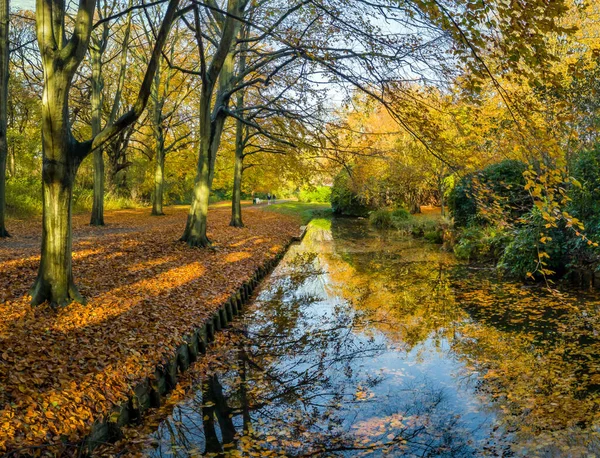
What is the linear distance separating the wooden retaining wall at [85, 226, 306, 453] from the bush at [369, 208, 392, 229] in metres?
21.3

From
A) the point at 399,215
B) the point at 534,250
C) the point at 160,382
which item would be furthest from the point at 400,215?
the point at 160,382

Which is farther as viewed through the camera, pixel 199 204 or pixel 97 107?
pixel 97 107

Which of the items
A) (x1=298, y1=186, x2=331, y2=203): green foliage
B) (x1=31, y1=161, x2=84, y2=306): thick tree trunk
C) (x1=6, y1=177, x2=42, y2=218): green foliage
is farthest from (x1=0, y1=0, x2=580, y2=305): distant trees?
(x1=298, y1=186, x2=331, y2=203): green foliage

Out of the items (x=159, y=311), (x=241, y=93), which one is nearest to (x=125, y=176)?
(x=241, y=93)

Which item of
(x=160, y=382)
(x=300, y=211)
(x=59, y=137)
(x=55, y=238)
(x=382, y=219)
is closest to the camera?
(x=160, y=382)

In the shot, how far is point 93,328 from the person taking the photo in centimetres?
680

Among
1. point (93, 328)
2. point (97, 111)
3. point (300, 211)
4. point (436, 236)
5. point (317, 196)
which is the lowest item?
→ point (93, 328)

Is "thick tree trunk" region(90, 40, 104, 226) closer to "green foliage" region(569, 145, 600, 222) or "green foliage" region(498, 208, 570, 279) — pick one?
"green foliage" region(498, 208, 570, 279)

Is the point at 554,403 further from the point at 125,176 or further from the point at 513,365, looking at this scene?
the point at 125,176

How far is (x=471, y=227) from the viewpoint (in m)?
19.1

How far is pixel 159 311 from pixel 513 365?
5.44 m

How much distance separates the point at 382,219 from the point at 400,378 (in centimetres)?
2489

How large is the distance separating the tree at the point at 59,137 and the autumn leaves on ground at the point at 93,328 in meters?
0.52

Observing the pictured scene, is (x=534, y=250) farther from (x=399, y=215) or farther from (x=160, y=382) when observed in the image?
(x=399, y=215)
